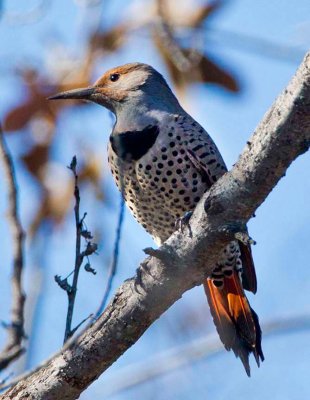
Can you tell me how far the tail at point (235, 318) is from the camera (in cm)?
388

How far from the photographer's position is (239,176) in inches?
108

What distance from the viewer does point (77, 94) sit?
4.48m

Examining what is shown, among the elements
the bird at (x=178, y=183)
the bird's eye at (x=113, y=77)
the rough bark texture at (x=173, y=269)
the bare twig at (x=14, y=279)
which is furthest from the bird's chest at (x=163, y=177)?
the bare twig at (x=14, y=279)

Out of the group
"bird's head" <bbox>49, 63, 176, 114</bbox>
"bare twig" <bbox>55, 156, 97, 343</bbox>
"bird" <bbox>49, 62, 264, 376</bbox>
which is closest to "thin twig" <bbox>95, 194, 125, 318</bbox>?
"bare twig" <bbox>55, 156, 97, 343</bbox>

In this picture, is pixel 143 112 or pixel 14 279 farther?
pixel 143 112

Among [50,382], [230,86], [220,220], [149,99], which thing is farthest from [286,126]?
[149,99]

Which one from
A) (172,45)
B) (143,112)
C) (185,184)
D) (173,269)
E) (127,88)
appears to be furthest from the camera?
(127,88)

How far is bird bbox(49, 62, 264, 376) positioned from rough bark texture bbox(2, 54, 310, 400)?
0.90 metres

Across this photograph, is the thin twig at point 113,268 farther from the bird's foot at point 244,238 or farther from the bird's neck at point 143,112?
the bird's neck at point 143,112

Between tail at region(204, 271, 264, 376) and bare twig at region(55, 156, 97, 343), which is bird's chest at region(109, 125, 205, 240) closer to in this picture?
tail at region(204, 271, 264, 376)

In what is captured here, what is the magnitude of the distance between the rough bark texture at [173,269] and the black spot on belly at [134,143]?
111cm

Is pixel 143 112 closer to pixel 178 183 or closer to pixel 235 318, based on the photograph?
pixel 178 183

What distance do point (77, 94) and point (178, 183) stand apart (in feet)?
2.77

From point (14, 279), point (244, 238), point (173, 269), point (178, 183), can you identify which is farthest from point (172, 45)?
point (14, 279)
